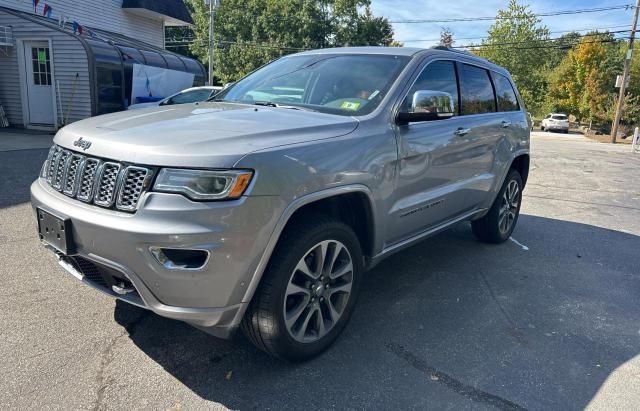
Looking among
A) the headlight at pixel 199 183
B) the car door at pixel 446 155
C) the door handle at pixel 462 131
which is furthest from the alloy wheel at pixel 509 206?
the headlight at pixel 199 183

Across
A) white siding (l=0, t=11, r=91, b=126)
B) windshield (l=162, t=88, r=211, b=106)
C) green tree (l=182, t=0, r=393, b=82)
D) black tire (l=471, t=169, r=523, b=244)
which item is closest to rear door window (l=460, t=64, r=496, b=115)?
black tire (l=471, t=169, r=523, b=244)

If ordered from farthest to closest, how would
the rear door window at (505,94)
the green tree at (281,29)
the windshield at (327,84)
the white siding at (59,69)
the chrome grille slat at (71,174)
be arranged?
the green tree at (281,29), the white siding at (59,69), the rear door window at (505,94), the windshield at (327,84), the chrome grille slat at (71,174)

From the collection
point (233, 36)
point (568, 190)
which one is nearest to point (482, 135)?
point (568, 190)

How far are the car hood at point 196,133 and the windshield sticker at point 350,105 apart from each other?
0.68ft

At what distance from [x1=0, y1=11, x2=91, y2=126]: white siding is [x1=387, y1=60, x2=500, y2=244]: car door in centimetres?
1184

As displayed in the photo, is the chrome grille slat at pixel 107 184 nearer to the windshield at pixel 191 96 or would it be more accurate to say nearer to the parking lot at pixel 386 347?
the parking lot at pixel 386 347

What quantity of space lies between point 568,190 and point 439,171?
22.7ft

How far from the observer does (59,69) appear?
1346cm

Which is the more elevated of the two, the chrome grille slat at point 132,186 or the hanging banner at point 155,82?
the hanging banner at point 155,82

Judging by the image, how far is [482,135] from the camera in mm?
4430

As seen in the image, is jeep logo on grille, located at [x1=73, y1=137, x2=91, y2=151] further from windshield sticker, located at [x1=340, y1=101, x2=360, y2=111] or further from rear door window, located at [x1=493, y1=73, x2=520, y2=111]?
rear door window, located at [x1=493, y1=73, x2=520, y2=111]

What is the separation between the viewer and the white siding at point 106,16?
14906mm

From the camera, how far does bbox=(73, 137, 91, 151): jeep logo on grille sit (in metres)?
2.54

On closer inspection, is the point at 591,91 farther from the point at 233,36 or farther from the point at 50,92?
the point at 50,92
